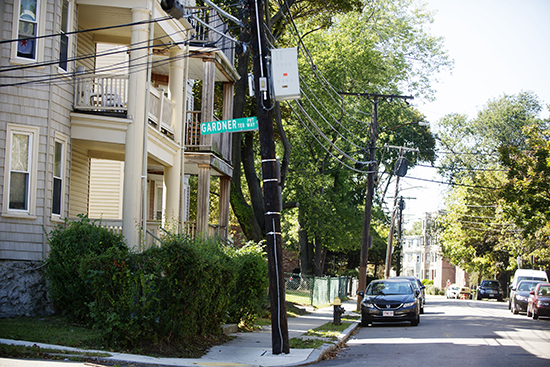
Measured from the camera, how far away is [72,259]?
12.6 m

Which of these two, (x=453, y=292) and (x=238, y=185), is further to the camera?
(x=453, y=292)

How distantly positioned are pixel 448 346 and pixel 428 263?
9883 centimetres

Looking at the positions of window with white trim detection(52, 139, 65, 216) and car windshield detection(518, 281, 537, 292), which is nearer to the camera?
window with white trim detection(52, 139, 65, 216)

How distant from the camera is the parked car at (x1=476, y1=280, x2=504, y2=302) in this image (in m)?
52.2

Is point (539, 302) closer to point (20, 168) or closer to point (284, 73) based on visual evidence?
point (284, 73)

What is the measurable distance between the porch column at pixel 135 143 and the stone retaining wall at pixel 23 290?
220cm

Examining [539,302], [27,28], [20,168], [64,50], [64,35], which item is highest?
[64,35]

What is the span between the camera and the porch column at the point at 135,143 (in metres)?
14.8

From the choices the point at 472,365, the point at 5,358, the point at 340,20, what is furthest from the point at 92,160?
the point at 340,20

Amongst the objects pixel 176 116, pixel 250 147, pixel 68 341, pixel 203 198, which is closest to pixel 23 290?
pixel 68 341

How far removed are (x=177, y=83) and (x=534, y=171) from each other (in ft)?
54.7

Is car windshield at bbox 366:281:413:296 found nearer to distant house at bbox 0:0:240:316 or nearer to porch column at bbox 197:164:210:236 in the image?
porch column at bbox 197:164:210:236

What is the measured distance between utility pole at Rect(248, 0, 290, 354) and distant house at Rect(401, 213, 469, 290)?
221 ft

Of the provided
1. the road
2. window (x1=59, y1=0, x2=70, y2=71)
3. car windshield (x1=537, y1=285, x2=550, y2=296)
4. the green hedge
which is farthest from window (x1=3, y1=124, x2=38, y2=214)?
car windshield (x1=537, y1=285, x2=550, y2=296)
